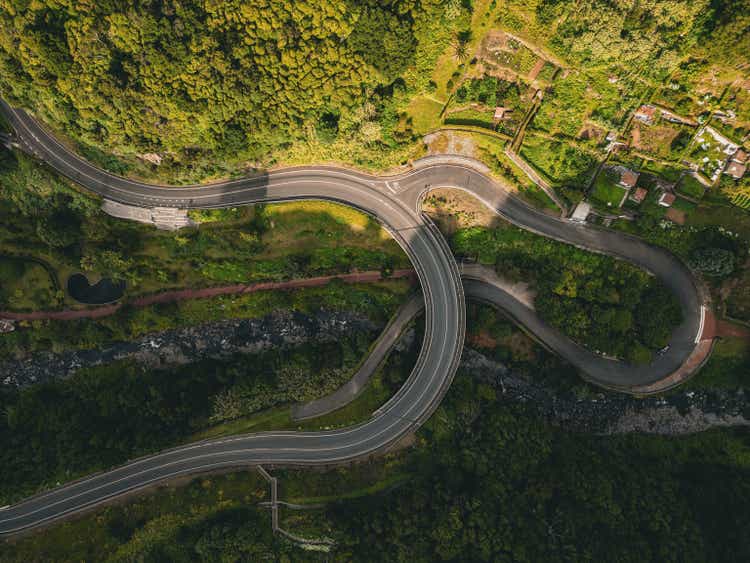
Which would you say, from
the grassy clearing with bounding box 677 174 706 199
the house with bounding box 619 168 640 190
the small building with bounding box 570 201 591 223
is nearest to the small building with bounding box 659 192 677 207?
the grassy clearing with bounding box 677 174 706 199

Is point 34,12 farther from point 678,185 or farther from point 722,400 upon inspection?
point 722,400

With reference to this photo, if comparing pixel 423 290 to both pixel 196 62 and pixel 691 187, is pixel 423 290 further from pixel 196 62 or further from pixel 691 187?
pixel 196 62

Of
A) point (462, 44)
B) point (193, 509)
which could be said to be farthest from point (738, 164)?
point (193, 509)

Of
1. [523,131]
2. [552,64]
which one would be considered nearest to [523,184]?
[523,131]

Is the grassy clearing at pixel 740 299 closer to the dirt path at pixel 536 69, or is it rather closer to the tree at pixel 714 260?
the tree at pixel 714 260

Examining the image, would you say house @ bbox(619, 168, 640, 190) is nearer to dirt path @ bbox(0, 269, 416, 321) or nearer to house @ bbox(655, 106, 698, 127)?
house @ bbox(655, 106, 698, 127)
